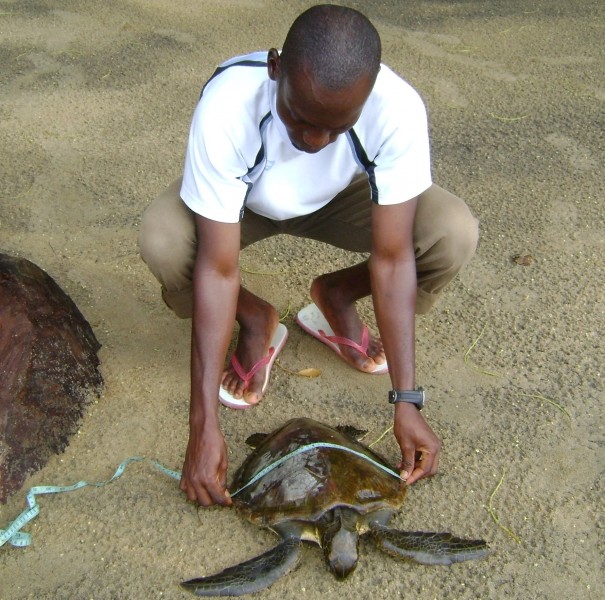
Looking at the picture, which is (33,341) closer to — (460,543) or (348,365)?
(348,365)

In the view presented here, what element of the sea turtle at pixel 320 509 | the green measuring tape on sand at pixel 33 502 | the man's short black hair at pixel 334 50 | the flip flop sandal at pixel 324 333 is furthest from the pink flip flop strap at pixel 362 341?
the man's short black hair at pixel 334 50

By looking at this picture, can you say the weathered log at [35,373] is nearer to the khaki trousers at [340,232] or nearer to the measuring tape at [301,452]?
the khaki trousers at [340,232]

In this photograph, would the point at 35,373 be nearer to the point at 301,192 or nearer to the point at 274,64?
the point at 301,192

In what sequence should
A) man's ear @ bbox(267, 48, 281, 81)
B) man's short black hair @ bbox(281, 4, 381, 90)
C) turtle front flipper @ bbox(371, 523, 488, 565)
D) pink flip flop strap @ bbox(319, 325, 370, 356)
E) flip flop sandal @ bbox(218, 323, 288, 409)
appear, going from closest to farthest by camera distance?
1. man's short black hair @ bbox(281, 4, 381, 90)
2. man's ear @ bbox(267, 48, 281, 81)
3. turtle front flipper @ bbox(371, 523, 488, 565)
4. flip flop sandal @ bbox(218, 323, 288, 409)
5. pink flip flop strap @ bbox(319, 325, 370, 356)

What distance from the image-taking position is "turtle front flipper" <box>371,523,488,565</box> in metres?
1.95

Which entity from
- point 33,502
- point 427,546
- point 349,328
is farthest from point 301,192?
point 33,502

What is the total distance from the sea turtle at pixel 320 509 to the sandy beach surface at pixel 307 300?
0.26ft

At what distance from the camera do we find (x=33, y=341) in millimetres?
2264

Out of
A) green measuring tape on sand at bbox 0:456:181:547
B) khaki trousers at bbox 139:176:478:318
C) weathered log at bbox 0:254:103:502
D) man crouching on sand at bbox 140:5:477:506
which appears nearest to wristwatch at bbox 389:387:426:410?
man crouching on sand at bbox 140:5:477:506

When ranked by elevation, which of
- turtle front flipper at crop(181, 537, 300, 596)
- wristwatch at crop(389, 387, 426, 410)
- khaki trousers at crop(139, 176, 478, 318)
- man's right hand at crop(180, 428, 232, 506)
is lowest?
turtle front flipper at crop(181, 537, 300, 596)

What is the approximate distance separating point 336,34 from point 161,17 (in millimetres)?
3672


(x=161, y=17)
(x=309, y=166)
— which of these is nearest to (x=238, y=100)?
(x=309, y=166)

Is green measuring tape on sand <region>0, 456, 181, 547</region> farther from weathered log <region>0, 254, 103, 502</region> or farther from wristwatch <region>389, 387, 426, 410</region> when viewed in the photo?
wristwatch <region>389, 387, 426, 410</region>

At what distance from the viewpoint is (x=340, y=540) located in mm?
1913
